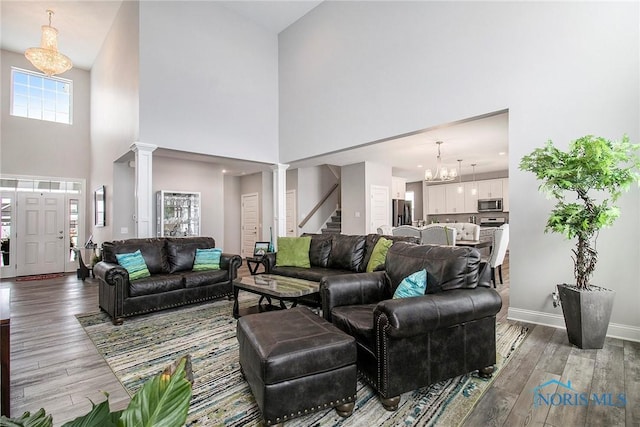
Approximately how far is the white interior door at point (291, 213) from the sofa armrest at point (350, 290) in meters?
5.90

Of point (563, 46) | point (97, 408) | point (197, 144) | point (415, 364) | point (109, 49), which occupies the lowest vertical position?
point (415, 364)

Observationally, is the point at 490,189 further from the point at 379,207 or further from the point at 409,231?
the point at 409,231

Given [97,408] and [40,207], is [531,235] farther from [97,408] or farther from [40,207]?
[40,207]

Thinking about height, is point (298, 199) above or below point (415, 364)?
above

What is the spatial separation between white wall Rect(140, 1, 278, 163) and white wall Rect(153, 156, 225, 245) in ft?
6.72

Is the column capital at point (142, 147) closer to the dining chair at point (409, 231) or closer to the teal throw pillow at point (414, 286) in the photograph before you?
the dining chair at point (409, 231)

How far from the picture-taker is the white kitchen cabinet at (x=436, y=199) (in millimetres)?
10992

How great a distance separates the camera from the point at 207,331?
3344 mm

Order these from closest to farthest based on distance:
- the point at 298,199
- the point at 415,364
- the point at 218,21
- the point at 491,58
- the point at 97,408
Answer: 1. the point at 97,408
2. the point at 415,364
3. the point at 491,58
4. the point at 218,21
5. the point at 298,199

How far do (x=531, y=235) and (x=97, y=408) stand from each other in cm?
400

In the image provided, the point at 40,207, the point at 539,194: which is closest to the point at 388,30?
the point at 539,194

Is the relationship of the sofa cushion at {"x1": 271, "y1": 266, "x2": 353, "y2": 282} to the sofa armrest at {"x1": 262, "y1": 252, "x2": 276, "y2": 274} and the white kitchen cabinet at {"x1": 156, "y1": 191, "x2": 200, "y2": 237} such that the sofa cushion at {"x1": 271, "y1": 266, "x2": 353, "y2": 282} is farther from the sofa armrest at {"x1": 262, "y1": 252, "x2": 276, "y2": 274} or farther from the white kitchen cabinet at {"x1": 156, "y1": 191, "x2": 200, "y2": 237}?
the white kitchen cabinet at {"x1": 156, "y1": 191, "x2": 200, "y2": 237}

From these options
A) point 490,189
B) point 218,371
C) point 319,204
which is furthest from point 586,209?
point 490,189

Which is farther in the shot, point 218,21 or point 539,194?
point 218,21
